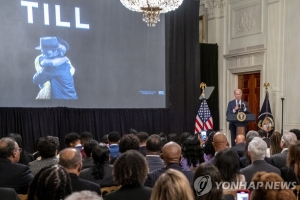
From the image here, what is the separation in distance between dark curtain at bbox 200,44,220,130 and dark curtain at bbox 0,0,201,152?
1.04 feet

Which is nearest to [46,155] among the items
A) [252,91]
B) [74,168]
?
[74,168]

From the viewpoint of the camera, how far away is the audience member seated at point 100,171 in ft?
11.1

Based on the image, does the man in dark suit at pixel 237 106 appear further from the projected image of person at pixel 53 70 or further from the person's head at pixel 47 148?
the person's head at pixel 47 148

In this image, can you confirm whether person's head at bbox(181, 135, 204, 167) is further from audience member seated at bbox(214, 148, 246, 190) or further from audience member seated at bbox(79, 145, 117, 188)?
audience member seated at bbox(214, 148, 246, 190)

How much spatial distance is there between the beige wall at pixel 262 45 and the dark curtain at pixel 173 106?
657 mm

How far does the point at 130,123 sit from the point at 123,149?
5.32 m

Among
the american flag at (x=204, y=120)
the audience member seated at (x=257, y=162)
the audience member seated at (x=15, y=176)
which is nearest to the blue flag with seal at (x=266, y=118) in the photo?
the american flag at (x=204, y=120)

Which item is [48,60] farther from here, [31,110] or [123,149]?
[123,149]

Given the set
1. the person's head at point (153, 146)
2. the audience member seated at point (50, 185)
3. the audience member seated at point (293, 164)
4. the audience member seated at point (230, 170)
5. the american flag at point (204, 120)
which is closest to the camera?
the audience member seated at point (50, 185)

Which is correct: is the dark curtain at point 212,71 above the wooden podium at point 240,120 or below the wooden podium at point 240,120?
above

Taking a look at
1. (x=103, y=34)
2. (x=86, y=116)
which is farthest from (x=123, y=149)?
(x=103, y=34)

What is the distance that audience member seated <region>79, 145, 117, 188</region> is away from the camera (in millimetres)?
3393

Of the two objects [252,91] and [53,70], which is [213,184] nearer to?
[53,70]

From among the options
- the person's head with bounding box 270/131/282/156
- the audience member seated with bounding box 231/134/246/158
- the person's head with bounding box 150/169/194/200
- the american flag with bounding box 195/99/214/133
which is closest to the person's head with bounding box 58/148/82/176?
the person's head with bounding box 150/169/194/200
